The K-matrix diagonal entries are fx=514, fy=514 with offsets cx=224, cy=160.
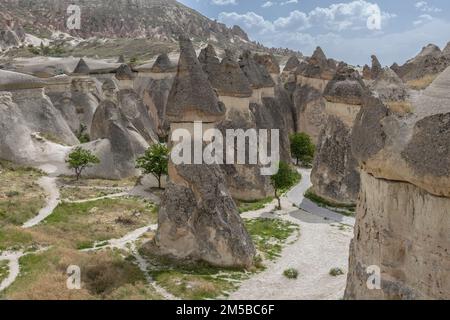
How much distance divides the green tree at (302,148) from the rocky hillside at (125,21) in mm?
71622

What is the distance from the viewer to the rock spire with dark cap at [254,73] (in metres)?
30.7

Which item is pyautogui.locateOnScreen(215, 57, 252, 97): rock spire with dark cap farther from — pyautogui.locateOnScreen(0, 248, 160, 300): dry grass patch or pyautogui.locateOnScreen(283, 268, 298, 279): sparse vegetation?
pyautogui.locateOnScreen(283, 268, 298, 279): sparse vegetation

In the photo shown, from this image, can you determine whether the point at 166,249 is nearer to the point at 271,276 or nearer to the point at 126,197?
the point at 271,276

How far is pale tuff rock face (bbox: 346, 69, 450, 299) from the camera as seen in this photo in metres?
7.85

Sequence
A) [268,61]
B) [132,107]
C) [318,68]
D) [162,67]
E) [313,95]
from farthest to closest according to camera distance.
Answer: [162,67]
[268,61]
[318,68]
[313,95]
[132,107]

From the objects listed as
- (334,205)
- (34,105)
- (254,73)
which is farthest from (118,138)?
(334,205)

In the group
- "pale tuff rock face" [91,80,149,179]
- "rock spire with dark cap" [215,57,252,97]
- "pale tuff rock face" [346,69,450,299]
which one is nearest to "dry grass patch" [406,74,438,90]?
"pale tuff rock face" [346,69,450,299]

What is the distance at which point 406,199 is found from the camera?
8594 mm

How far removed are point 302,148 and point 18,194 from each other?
18.6 meters

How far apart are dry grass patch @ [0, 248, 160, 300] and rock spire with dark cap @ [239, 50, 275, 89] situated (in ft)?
59.3

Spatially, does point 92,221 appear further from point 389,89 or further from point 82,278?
point 389,89

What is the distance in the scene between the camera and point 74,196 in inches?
822

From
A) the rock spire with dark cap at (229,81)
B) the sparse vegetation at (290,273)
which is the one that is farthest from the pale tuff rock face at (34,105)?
the sparse vegetation at (290,273)

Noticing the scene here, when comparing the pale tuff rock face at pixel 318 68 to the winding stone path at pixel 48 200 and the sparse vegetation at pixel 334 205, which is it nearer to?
the sparse vegetation at pixel 334 205
